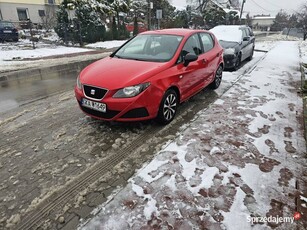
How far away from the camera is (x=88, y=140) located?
3.98m

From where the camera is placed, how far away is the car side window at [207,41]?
5.75 m

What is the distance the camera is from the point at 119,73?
4.05 metres

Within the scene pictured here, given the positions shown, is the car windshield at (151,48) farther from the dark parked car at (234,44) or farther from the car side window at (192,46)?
the dark parked car at (234,44)

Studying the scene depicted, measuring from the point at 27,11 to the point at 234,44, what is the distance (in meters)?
31.7

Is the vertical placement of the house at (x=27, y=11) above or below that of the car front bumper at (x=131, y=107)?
above

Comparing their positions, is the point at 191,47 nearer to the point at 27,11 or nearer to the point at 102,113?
the point at 102,113

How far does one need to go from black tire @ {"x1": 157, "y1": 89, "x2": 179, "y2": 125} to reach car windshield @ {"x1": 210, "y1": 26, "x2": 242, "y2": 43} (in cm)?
665

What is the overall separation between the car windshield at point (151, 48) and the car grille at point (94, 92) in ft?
3.82

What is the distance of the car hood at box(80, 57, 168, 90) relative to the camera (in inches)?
151

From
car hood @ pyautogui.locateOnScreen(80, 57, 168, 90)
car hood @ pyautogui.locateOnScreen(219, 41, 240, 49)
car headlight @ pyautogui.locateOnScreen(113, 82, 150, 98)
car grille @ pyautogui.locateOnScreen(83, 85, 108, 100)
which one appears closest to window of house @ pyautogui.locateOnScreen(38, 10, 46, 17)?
car hood @ pyautogui.locateOnScreen(219, 41, 240, 49)

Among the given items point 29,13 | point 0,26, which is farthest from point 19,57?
point 29,13

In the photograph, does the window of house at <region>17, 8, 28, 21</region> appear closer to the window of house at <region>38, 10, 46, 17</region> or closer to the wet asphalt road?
the window of house at <region>38, 10, 46, 17</region>

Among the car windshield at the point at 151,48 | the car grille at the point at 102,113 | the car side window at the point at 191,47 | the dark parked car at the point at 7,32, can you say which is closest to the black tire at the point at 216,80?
the car side window at the point at 191,47

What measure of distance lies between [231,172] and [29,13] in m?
36.7
